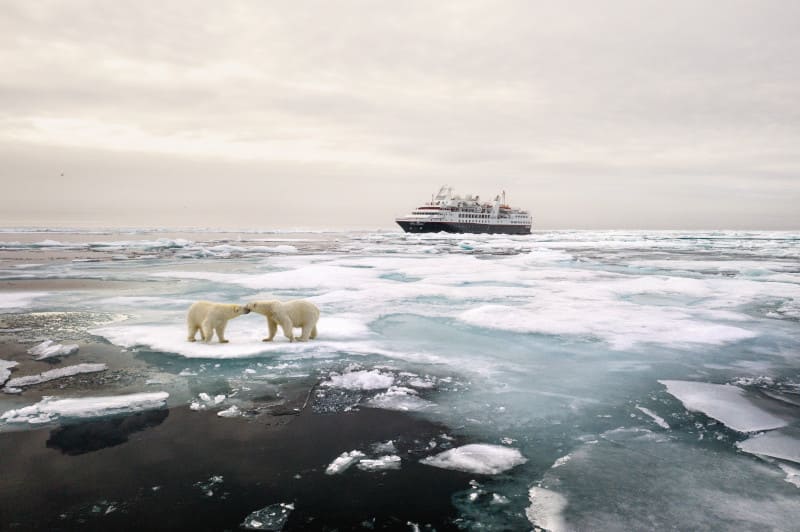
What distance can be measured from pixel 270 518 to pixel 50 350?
6.26 metres

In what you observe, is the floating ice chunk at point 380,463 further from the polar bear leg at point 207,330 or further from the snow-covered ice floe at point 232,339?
the polar bear leg at point 207,330

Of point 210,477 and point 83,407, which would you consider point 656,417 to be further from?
point 83,407

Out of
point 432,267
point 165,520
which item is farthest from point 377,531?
point 432,267

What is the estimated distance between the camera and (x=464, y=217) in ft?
291

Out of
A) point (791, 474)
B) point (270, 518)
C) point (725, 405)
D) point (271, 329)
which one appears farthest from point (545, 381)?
point (271, 329)

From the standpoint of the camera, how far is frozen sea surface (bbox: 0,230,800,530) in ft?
13.1

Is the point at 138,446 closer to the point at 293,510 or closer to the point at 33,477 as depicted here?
the point at 33,477

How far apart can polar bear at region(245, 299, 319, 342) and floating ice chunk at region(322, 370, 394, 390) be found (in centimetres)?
193

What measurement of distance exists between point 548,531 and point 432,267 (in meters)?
22.0

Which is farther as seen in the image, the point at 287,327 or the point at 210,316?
the point at 287,327

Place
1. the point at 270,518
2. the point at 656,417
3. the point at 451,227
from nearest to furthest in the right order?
1. the point at 270,518
2. the point at 656,417
3. the point at 451,227

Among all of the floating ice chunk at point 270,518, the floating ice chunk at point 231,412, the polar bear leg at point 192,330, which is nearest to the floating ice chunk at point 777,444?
the floating ice chunk at point 270,518

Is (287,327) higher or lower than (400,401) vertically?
higher

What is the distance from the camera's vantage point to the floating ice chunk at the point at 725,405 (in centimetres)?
535
